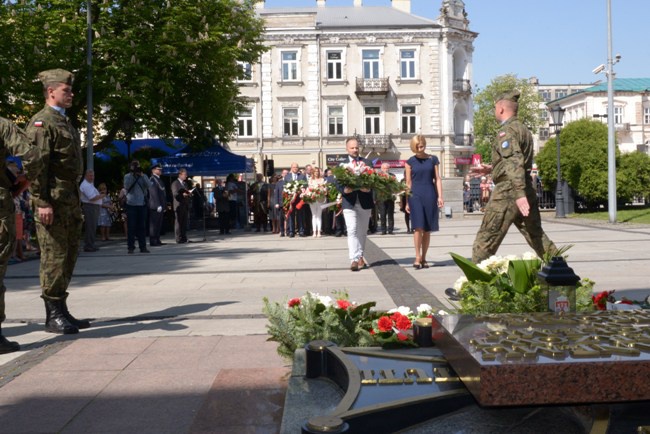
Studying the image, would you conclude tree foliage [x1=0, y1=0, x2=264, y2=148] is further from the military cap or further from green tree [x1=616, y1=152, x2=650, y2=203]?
the military cap

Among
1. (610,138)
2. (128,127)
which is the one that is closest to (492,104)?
(610,138)

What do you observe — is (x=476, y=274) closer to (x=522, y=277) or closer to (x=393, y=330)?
(x=522, y=277)

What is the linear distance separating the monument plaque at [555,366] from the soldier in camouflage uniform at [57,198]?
4.64 metres

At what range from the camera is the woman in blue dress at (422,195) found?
10867mm

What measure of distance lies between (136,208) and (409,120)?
42926 mm

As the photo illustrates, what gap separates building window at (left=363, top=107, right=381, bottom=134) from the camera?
57875 mm

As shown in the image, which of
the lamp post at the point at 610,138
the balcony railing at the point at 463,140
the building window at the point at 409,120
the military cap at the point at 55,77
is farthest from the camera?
the balcony railing at the point at 463,140

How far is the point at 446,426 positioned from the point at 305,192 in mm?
19141

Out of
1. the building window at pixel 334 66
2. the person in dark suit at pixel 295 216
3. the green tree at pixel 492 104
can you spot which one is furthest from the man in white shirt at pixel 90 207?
the green tree at pixel 492 104

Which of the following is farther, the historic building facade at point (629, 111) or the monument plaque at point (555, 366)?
the historic building facade at point (629, 111)

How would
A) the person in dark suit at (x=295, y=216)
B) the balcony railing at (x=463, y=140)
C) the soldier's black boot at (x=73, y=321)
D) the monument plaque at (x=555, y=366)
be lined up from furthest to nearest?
the balcony railing at (x=463, y=140)
the person in dark suit at (x=295, y=216)
the soldier's black boot at (x=73, y=321)
the monument plaque at (x=555, y=366)

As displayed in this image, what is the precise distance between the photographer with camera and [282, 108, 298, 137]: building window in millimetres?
40466

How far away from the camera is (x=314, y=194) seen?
21453mm

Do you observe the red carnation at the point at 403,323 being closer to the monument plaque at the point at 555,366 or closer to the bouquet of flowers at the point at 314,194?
the monument plaque at the point at 555,366
